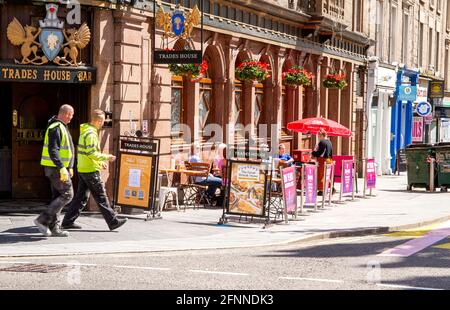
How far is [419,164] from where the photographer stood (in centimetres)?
2766

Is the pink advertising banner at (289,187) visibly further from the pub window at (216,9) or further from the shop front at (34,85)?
the pub window at (216,9)

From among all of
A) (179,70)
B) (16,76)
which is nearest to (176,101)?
(179,70)

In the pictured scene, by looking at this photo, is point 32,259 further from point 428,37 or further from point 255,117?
point 428,37

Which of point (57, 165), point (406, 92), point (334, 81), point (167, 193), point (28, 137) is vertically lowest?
point (167, 193)

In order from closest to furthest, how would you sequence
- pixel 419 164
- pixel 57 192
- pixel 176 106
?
pixel 57 192, pixel 176 106, pixel 419 164

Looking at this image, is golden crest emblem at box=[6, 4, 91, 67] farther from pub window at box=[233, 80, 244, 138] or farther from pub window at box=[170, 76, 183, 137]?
pub window at box=[233, 80, 244, 138]

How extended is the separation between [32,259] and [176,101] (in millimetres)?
9436

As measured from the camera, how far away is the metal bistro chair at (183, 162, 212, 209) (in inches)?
753

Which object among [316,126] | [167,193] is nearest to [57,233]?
[167,193]

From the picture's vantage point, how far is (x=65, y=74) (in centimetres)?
1620

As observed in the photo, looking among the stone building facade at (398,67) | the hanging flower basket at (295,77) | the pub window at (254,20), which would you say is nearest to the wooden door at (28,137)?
the pub window at (254,20)

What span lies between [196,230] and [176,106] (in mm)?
5918

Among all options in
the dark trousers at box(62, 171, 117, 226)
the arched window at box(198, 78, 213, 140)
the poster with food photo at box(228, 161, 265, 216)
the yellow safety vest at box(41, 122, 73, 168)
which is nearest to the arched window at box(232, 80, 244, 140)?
the arched window at box(198, 78, 213, 140)

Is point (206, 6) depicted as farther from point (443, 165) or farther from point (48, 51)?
point (443, 165)
